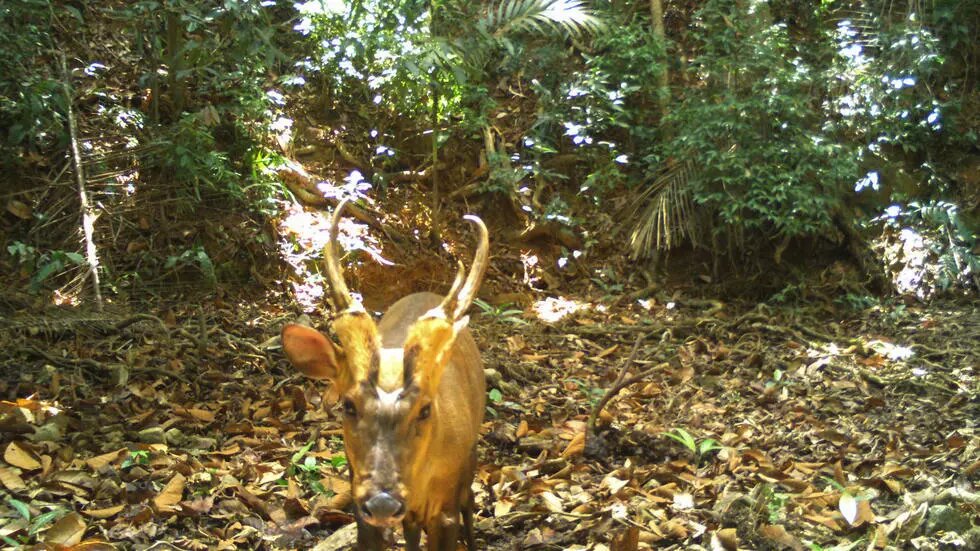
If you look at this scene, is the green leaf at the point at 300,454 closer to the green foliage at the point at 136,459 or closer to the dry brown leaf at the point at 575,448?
the green foliage at the point at 136,459

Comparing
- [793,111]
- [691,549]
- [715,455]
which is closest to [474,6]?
[793,111]

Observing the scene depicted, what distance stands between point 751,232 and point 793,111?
123 cm

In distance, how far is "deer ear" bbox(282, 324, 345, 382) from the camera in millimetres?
3201

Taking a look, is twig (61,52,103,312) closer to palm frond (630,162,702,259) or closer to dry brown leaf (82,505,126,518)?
dry brown leaf (82,505,126,518)

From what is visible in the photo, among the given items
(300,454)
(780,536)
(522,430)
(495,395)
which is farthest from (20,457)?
(780,536)

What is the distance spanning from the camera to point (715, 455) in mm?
5109

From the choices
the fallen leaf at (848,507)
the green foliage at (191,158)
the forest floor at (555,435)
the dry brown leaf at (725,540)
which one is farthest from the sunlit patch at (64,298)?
the fallen leaf at (848,507)

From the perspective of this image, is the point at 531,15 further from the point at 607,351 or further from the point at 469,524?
the point at 469,524

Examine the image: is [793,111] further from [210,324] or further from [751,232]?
[210,324]

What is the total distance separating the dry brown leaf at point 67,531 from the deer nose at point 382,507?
1644 mm

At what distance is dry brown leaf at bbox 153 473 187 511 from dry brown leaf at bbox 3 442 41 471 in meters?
0.62

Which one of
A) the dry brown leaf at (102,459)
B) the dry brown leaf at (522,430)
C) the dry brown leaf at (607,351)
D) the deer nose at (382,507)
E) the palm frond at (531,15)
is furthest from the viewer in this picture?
the palm frond at (531,15)

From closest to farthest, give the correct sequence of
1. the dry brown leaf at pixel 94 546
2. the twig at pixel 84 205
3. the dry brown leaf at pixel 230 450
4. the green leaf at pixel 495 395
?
the dry brown leaf at pixel 94 546 < the dry brown leaf at pixel 230 450 < the green leaf at pixel 495 395 < the twig at pixel 84 205

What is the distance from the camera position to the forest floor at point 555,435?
13.2 ft
